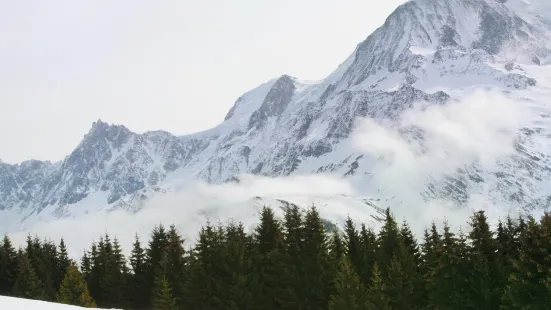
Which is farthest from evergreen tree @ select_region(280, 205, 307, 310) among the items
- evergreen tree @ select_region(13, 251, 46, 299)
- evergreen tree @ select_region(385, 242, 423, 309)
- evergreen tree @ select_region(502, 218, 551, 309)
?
evergreen tree @ select_region(13, 251, 46, 299)

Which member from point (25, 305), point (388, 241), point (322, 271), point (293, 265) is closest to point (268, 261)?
point (293, 265)

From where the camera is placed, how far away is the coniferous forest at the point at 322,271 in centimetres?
3106

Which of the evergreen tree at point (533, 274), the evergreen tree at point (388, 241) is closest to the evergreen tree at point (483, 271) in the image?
the evergreen tree at point (533, 274)

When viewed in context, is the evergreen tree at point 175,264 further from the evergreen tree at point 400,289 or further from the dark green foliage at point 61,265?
the dark green foliage at point 61,265

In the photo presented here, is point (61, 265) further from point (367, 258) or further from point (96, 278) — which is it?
point (367, 258)

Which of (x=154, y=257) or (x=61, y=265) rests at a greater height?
(x=154, y=257)

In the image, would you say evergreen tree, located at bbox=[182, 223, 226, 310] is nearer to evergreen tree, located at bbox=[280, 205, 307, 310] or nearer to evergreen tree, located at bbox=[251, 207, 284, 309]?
evergreen tree, located at bbox=[251, 207, 284, 309]

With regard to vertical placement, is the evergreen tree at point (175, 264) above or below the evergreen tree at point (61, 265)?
above

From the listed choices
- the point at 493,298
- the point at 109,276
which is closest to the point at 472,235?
the point at 493,298

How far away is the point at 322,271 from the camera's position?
126ft

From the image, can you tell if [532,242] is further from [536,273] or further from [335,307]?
[335,307]

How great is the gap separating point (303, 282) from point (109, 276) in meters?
25.1

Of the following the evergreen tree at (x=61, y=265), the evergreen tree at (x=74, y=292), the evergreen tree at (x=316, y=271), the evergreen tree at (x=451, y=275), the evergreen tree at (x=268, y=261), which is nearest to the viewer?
the evergreen tree at (x=451, y=275)

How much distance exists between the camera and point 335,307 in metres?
32.8
